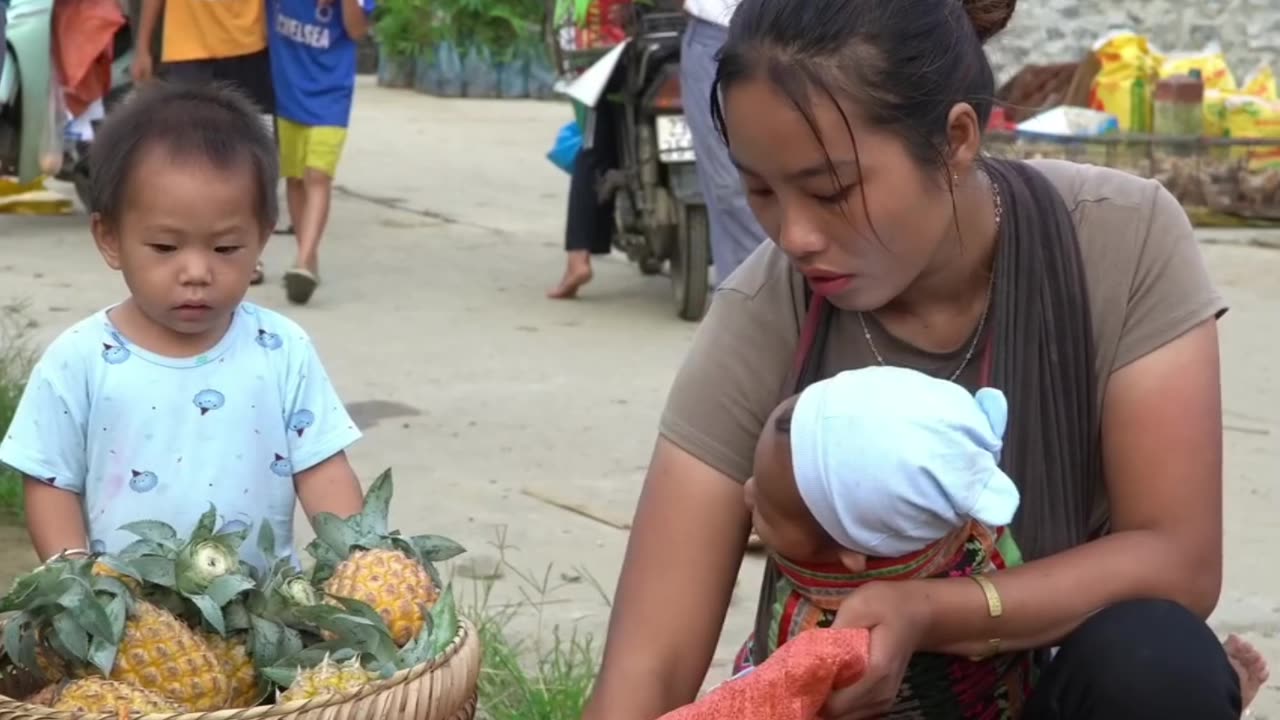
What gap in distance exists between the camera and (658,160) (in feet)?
21.7

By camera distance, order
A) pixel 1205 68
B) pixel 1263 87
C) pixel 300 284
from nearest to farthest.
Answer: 1. pixel 300 284
2. pixel 1263 87
3. pixel 1205 68

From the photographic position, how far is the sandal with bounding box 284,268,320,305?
6746 mm

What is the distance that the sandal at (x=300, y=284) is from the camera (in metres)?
6.75

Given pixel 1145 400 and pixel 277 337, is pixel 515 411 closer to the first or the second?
pixel 277 337

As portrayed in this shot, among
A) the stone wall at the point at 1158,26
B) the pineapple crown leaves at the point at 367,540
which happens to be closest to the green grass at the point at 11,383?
the pineapple crown leaves at the point at 367,540

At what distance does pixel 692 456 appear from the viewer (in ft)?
7.67

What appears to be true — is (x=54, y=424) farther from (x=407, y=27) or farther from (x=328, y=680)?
(x=407, y=27)

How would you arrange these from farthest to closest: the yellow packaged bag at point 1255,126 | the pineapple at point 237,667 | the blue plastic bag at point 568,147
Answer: the yellow packaged bag at point 1255,126 < the blue plastic bag at point 568,147 < the pineapple at point 237,667

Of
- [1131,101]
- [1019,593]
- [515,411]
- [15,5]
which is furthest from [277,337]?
[1131,101]

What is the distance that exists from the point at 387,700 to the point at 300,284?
478 centimetres

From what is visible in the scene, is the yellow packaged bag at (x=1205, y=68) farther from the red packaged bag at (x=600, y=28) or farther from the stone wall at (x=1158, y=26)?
the red packaged bag at (x=600, y=28)

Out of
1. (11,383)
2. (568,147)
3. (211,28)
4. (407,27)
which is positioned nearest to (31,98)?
(211,28)

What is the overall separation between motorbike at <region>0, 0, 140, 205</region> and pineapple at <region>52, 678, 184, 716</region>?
19.3ft

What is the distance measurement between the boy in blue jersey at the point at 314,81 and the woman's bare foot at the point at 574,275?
2.89ft
